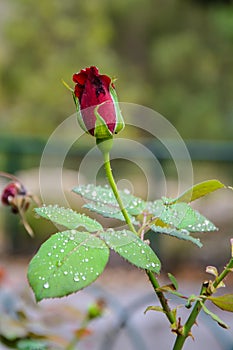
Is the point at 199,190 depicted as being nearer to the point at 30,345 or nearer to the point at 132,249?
the point at 132,249

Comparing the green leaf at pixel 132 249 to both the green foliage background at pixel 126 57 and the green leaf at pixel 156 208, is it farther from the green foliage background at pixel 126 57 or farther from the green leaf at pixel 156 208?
the green foliage background at pixel 126 57

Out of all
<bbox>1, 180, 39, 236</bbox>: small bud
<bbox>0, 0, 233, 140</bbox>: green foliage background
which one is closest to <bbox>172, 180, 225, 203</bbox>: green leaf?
<bbox>1, 180, 39, 236</bbox>: small bud

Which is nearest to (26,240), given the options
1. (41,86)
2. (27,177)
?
(27,177)

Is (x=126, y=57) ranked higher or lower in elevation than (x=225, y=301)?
lower

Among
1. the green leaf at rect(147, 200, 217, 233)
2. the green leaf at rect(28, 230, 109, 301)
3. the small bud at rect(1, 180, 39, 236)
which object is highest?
the green leaf at rect(147, 200, 217, 233)

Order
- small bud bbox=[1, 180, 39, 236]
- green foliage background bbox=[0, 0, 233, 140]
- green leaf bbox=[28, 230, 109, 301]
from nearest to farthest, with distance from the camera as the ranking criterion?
green leaf bbox=[28, 230, 109, 301]
small bud bbox=[1, 180, 39, 236]
green foliage background bbox=[0, 0, 233, 140]

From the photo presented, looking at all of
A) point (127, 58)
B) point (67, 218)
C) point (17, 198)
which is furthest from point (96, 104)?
point (127, 58)

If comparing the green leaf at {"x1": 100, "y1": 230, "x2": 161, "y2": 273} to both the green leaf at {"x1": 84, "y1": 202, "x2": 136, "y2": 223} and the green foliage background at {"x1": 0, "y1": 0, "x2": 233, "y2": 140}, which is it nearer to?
the green leaf at {"x1": 84, "y1": 202, "x2": 136, "y2": 223}
